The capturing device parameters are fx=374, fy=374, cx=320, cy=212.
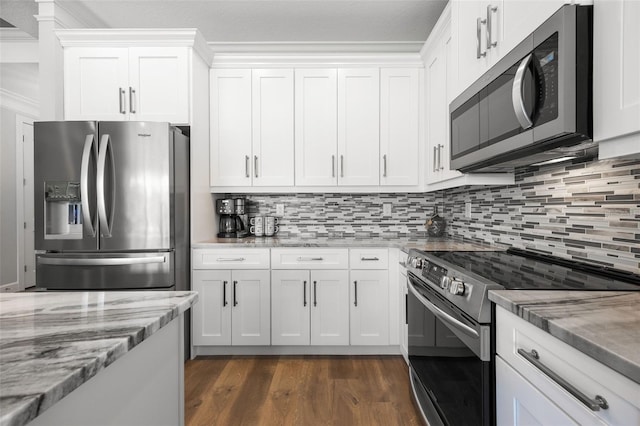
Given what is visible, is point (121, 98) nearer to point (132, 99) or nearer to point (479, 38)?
point (132, 99)

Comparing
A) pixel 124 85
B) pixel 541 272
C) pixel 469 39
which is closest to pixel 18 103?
pixel 124 85

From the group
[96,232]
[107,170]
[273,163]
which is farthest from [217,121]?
[96,232]

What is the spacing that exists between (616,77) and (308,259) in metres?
2.17

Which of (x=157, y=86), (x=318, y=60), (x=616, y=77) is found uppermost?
(x=318, y=60)

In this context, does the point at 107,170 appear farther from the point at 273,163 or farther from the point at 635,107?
the point at 635,107

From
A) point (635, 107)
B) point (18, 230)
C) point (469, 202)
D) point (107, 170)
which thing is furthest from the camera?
point (18, 230)

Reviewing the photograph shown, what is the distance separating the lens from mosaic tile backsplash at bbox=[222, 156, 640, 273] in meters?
1.42

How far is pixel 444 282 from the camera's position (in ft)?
5.09

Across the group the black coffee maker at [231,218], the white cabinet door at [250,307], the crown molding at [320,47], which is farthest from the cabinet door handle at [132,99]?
the white cabinet door at [250,307]

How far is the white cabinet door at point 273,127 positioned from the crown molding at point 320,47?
415mm

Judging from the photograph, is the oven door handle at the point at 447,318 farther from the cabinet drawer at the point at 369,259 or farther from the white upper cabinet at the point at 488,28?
the white upper cabinet at the point at 488,28

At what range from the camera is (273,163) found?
3154 millimetres

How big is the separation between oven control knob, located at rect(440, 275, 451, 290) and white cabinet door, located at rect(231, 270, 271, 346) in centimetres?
155

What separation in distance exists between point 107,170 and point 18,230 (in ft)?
12.5
